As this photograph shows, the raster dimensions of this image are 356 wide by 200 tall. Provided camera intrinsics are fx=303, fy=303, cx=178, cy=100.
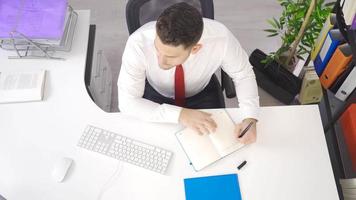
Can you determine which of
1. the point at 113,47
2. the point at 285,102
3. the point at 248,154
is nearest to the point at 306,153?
the point at 248,154

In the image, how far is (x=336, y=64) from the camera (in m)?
1.41

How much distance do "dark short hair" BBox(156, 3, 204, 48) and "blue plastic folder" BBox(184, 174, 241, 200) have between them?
1.80ft

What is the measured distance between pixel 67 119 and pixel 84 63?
31 cm

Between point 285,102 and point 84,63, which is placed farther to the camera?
point 285,102

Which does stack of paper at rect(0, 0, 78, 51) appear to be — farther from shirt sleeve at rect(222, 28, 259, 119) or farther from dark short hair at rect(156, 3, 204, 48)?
shirt sleeve at rect(222, 28, 259, 119)

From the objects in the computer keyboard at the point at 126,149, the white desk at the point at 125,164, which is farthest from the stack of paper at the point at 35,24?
the computer keyboard at the point at 126,149

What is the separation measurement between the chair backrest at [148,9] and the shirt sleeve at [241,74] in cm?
17

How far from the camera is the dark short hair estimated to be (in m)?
1.06

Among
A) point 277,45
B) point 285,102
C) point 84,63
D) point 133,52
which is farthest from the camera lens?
point 277,45

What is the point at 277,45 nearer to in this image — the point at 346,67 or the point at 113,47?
the point at 346,67

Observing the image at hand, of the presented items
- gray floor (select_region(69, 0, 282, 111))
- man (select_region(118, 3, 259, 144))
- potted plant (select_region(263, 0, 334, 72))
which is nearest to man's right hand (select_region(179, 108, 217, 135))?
man (select_region(118, 3, 259, 144))

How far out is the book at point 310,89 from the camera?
1.96 meters

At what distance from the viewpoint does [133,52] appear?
1291 millimetres

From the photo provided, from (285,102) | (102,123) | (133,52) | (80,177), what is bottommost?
(285,102)
